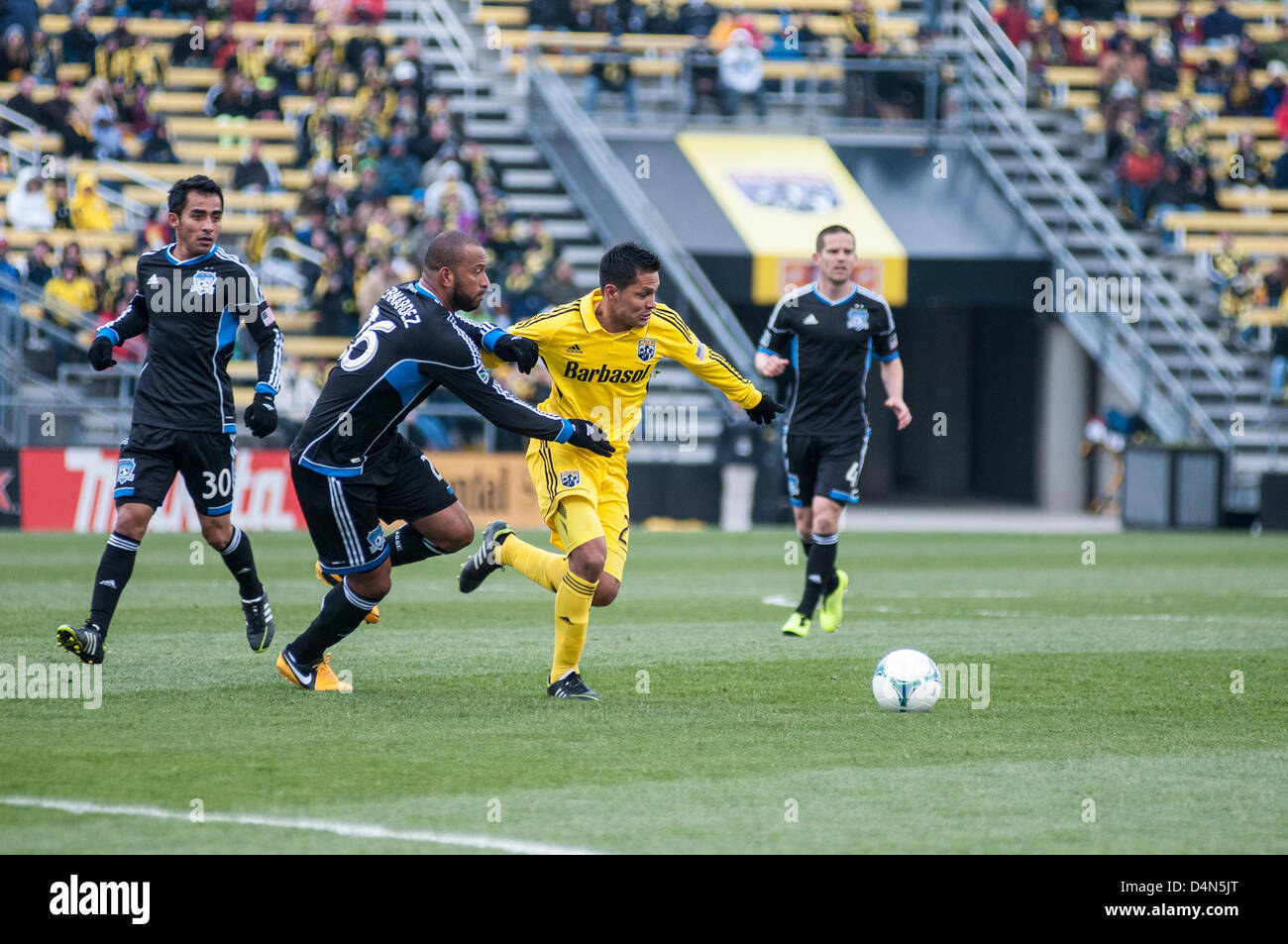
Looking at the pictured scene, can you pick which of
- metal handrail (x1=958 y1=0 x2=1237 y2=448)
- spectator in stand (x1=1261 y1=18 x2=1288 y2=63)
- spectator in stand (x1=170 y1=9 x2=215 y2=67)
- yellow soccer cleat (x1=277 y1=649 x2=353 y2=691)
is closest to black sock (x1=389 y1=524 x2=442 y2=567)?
yellow soccer cleat (x1=277 y1=649 x2=353 y2=691)

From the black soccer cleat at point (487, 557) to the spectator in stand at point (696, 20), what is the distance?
63.9 feet

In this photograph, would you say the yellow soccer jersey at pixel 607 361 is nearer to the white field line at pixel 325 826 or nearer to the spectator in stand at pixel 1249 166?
the white field line at pixel 325 826

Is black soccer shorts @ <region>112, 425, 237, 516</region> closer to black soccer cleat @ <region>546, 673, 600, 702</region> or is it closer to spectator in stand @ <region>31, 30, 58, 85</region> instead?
black soccer cleat @ <region>546, 673, 600, 702</region>

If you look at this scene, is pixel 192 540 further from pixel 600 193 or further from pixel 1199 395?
pixel 1199 395

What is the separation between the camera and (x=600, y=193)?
24.7 m

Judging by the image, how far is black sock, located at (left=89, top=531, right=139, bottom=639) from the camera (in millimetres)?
8406

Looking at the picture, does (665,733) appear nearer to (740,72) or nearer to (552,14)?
(740,72)

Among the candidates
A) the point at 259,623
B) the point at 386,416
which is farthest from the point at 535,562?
the point at 259,623

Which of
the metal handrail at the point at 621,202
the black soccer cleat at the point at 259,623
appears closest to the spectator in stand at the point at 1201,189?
the metal handrail at the point at 621,202

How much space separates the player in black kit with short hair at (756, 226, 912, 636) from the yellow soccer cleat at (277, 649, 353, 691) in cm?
363
